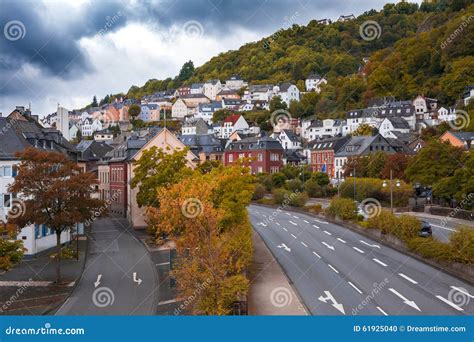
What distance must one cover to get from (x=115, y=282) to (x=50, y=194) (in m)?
5.71

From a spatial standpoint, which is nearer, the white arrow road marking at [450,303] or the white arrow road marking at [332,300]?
the white arrow road marking at [450,303]

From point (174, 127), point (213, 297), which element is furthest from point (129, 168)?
point (174, 127)

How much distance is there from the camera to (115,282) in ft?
97.1

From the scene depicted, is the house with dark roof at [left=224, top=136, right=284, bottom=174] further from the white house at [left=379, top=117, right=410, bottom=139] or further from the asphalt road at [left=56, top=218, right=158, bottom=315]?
the asphalt road at [left=56, top=218, right=158, bottom=315]

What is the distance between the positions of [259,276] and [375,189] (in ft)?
124

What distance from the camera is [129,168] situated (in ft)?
188

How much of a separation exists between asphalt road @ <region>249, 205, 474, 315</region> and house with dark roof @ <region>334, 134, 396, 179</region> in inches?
1763

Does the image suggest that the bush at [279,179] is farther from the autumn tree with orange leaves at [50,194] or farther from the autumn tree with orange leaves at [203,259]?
the autumn tree with orange leaves at [203,259]

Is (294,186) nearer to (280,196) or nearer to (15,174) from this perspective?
(280,196)

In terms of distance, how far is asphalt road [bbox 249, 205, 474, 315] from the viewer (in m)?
23.8

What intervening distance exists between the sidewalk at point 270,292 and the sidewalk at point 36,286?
8.98 metres

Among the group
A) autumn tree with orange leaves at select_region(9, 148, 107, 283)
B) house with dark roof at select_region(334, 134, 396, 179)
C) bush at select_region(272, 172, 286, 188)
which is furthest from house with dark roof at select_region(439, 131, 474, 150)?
autumn tree with orange leaves at select_region(9, 148, 107, 283)

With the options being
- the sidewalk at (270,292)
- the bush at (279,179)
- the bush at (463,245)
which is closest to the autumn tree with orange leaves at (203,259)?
the sidewalk at (270,292)

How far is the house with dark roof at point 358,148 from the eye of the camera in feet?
291
